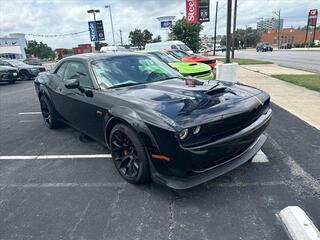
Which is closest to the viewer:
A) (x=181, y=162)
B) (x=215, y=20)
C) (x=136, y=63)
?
(x=181, y=162)

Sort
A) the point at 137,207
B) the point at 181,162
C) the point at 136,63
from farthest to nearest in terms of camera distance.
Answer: the point at 136,63 → the point at 137,207 → the point at 181,162

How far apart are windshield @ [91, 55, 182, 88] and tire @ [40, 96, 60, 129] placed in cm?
200

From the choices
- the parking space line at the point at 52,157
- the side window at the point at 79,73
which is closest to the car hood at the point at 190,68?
the side window at the point at 79,73

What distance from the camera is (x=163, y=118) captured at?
8.73ft

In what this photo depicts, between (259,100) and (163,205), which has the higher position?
(259,100)

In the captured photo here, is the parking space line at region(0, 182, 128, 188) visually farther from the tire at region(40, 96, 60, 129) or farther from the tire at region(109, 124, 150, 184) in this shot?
the tire at region(40, 96, 60, 129)

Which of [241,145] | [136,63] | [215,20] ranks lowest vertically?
[241,145]

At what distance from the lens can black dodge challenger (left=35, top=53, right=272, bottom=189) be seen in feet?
8.63

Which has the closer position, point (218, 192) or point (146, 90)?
point (218, 192)

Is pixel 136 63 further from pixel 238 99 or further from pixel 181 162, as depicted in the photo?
pixel 181 162

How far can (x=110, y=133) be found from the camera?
11.4 feet

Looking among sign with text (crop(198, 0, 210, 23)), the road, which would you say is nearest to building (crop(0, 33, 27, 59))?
sign with text (crop(198, 0, 210, 23))

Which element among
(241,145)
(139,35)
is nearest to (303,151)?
(241,145)

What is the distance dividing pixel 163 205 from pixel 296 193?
1.48 meters
